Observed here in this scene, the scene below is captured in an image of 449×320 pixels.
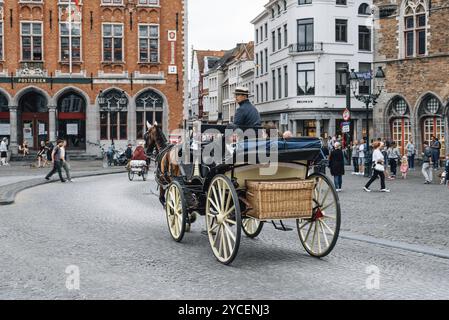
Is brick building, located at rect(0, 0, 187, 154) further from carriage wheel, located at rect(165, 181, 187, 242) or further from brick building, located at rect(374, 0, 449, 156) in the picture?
carriage wheel, located at rect(165, 181, 187, 242)

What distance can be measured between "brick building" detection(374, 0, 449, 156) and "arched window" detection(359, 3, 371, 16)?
17850 millimetres

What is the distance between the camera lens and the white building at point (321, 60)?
50094 millimetres

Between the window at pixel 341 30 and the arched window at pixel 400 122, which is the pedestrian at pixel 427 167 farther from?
the window at pixel 341 30

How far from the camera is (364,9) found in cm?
5228

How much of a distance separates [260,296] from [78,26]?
39.2 m

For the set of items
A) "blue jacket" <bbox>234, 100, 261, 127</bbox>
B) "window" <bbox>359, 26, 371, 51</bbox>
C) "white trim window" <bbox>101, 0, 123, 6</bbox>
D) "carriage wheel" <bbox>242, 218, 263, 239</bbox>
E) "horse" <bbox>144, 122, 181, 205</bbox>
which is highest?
"white trim window" <bbox>101, 0, 123, 6</bbox>

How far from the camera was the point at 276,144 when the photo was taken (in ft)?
25.0

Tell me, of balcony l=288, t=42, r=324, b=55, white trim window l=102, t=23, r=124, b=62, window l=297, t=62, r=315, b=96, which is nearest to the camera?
white trim window l=102, t=23, r=124, b=62

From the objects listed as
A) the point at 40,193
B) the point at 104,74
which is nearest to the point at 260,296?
the point at 40,193

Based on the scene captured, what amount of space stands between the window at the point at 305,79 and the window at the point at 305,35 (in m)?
1.38

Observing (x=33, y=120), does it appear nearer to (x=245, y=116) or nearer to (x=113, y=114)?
(x=113, y=114)

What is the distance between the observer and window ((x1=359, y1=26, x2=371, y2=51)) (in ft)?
171

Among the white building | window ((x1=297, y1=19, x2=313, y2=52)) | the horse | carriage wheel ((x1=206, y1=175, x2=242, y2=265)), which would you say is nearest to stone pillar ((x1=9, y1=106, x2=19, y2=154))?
the white building

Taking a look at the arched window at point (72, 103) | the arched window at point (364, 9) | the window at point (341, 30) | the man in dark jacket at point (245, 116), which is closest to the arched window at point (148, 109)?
the arched window at point (72, 103)
